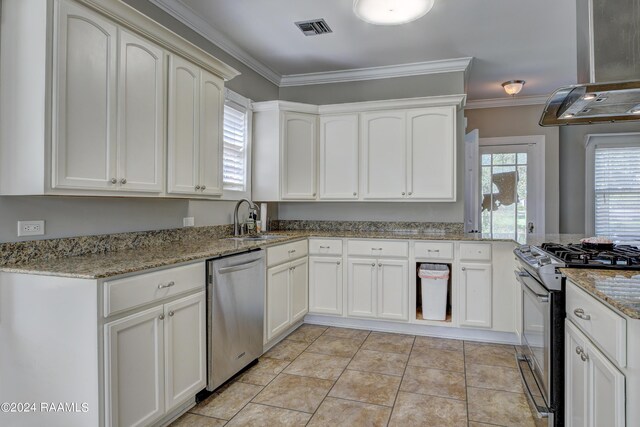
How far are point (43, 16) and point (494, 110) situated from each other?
17.7ft

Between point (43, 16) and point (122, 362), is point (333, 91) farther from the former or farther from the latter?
point (122, 362)

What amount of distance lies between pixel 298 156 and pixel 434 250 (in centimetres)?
168

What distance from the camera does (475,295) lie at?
3.51 m

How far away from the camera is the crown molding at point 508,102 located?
538 centimetres

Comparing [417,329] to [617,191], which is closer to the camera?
[417,329]

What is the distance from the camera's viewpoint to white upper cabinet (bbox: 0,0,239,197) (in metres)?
1.76

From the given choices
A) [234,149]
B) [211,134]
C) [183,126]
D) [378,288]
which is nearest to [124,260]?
[183,126]

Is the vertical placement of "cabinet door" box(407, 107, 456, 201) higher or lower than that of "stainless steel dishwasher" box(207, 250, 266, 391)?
higher

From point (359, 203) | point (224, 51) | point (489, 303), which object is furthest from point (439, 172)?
point (224, 51)

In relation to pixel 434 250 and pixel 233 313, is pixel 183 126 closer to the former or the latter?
pixel 233 313

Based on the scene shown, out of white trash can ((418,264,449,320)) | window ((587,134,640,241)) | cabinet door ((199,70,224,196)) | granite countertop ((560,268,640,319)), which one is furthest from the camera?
window ((587,134,640,241))

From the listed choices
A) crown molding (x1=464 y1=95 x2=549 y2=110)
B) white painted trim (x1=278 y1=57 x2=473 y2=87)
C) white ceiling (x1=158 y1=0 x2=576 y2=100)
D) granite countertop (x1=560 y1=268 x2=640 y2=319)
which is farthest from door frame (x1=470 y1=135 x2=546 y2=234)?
granite countertop (x1=560 y1=268 x2=640 y2=319)

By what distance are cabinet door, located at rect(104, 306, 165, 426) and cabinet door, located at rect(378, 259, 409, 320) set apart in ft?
7.27

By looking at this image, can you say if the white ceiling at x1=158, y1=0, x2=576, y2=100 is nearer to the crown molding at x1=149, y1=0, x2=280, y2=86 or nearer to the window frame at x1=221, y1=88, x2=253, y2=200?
the crown molding at x1=149, y1=0, x2=280, y2=86
